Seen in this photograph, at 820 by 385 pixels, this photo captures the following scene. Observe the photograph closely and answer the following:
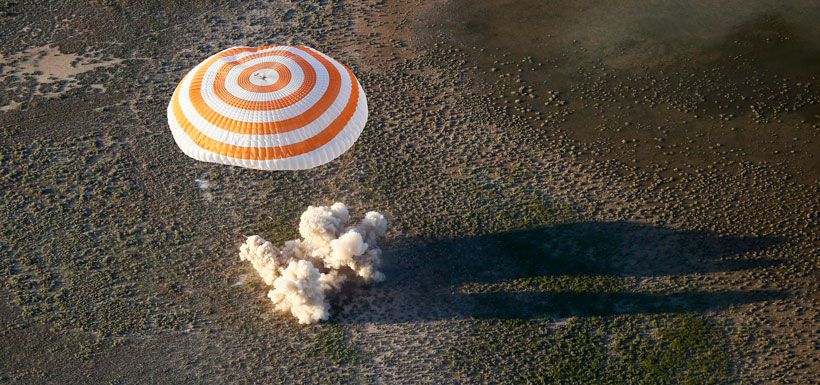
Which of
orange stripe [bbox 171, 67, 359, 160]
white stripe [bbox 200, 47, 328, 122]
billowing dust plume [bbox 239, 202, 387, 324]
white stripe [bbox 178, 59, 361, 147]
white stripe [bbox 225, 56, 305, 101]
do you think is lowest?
billowing dust plume [bbox 239, 202, 387, 324]

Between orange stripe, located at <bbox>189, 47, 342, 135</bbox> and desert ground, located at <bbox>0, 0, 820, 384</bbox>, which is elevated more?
orange stripe, located at <bbox>189, 47, 342, 135</bbox>

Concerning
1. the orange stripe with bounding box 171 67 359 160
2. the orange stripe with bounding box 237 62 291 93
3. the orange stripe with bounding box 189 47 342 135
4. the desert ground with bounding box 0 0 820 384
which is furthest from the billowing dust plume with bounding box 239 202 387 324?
the orange stripe with bounding box 237 62 291 93

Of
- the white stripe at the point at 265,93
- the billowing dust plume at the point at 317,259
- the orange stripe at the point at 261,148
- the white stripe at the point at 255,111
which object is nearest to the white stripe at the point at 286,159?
the orange stripe at the point at 261,148

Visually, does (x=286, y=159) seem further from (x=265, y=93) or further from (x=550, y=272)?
(x=550, y=272)

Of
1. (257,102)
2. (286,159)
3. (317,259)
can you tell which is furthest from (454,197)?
(257,102)

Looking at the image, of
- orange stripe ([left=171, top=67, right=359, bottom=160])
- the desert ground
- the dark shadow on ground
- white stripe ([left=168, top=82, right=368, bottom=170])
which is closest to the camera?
orange stripe ([left=171, top=67, right=359, bottom=160])

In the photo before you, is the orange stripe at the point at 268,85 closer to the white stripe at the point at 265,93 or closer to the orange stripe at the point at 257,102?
the white stripe at the point at 265,93

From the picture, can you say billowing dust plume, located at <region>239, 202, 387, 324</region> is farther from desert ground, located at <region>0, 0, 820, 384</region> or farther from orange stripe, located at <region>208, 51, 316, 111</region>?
orange stripe, located at <region>208, 51, 316, 111</region>
